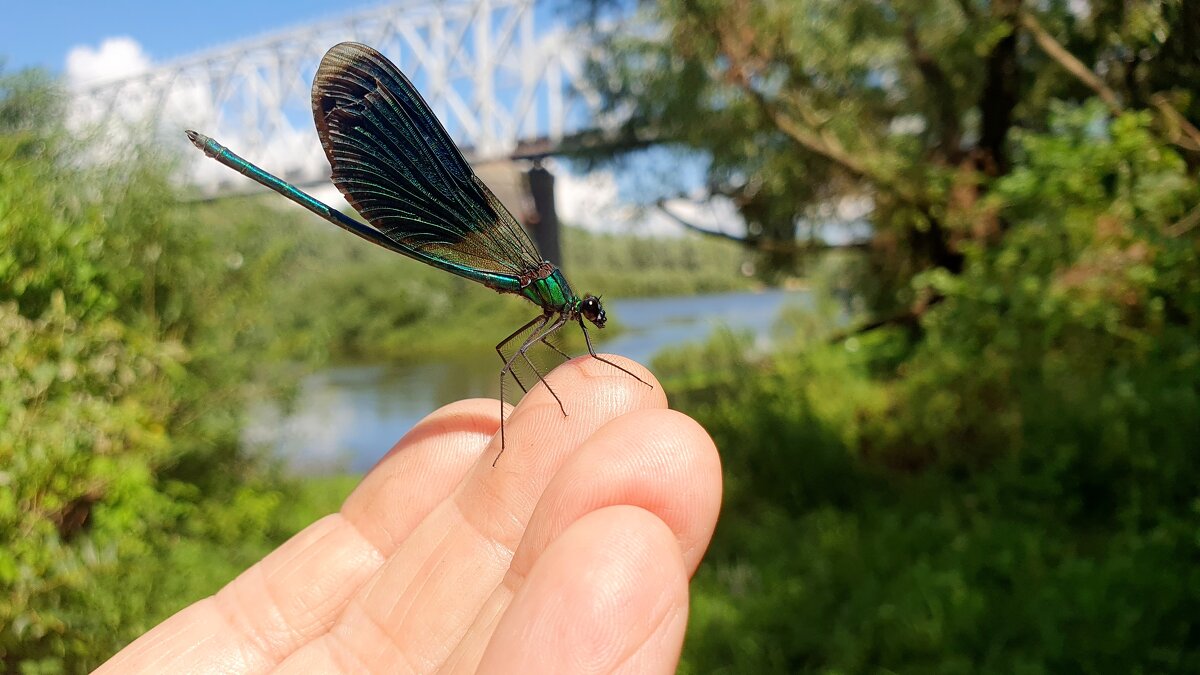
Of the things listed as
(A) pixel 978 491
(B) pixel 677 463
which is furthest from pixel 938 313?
(B) pixel 677 463

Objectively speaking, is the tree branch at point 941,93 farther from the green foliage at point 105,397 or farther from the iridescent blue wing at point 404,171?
the green foliage at point 105,397

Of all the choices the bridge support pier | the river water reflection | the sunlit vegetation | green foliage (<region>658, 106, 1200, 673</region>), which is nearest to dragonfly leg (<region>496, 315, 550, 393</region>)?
the sunlit vegetation

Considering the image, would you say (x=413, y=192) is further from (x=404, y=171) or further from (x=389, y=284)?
(x=389, y=284)

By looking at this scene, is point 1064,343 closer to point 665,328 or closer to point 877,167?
point 877,167

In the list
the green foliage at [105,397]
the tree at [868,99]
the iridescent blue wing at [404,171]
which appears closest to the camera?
the iridescent blue wing at [404,171]

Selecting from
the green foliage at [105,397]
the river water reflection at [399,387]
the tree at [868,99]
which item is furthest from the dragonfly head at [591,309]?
the tree at [868,99]

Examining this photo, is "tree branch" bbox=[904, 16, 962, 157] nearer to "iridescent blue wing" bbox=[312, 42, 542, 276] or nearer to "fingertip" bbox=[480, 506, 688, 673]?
"iridescent blue wing" bbox=[312, 42, 542, 276]
